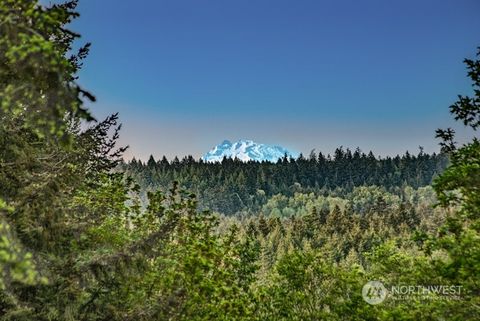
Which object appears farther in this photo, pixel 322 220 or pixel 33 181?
pixel 322 220

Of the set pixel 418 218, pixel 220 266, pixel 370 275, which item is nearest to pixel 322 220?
pixel 418 218

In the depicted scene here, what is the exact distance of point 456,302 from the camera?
10.5m


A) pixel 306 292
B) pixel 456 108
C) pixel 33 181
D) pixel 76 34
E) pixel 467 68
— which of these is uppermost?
pixel 467 68

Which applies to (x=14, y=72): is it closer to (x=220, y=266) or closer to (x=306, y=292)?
(x=220, y=266)

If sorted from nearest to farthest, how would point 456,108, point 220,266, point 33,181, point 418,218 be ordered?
point 33,181
point 456,108
point 220,266
point 418,218

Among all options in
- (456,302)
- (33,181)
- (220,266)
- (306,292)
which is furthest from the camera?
(306,292)

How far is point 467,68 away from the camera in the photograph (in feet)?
41.1

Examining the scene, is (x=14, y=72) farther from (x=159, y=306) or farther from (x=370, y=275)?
(x=370, y=275)

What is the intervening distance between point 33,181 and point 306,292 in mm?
16347

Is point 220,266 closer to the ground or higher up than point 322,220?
closer to the ground

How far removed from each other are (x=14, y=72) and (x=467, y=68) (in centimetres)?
1191

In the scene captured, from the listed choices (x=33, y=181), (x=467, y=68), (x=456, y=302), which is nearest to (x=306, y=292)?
(x=456, y=302)

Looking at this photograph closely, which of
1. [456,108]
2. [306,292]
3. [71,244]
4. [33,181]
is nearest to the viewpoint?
[33,181]

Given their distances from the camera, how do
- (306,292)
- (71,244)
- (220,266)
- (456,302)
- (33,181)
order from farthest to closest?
(306,292) < (220,266) < (456,302) < (71,244) < (33,181)
